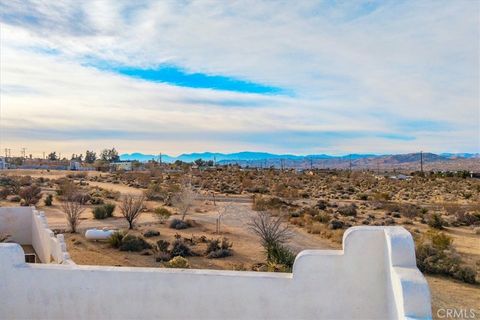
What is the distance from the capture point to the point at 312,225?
24969mm

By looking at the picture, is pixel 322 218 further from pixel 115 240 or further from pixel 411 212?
pixel 115 240

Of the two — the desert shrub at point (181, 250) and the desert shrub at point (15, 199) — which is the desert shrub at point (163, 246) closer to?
the desert shrub at point (181, 250)

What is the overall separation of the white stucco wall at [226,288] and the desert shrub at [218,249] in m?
12.0

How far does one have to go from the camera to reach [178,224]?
84.2ft

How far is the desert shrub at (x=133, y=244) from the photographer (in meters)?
19.2

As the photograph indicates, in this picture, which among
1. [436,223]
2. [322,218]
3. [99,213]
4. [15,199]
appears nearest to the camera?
[436,223]

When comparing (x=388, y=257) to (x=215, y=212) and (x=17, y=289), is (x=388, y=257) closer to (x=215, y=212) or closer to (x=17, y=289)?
(x=17, y=289)

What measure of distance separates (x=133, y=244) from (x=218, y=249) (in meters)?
3.55

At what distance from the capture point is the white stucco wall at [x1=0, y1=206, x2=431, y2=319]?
19.5 ft

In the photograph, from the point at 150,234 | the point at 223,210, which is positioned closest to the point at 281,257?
the point at 150,234

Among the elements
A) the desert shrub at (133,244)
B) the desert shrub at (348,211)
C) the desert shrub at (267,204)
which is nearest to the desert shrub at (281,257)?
the desert shrub at (133,244)

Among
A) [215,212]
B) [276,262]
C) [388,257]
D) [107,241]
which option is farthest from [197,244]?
[388,257]

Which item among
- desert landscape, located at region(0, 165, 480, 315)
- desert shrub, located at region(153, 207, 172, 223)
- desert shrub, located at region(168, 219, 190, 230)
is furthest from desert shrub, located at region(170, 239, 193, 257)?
desert shrub, located at region(153, 207, 172, 223)

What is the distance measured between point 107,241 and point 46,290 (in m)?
13.9
